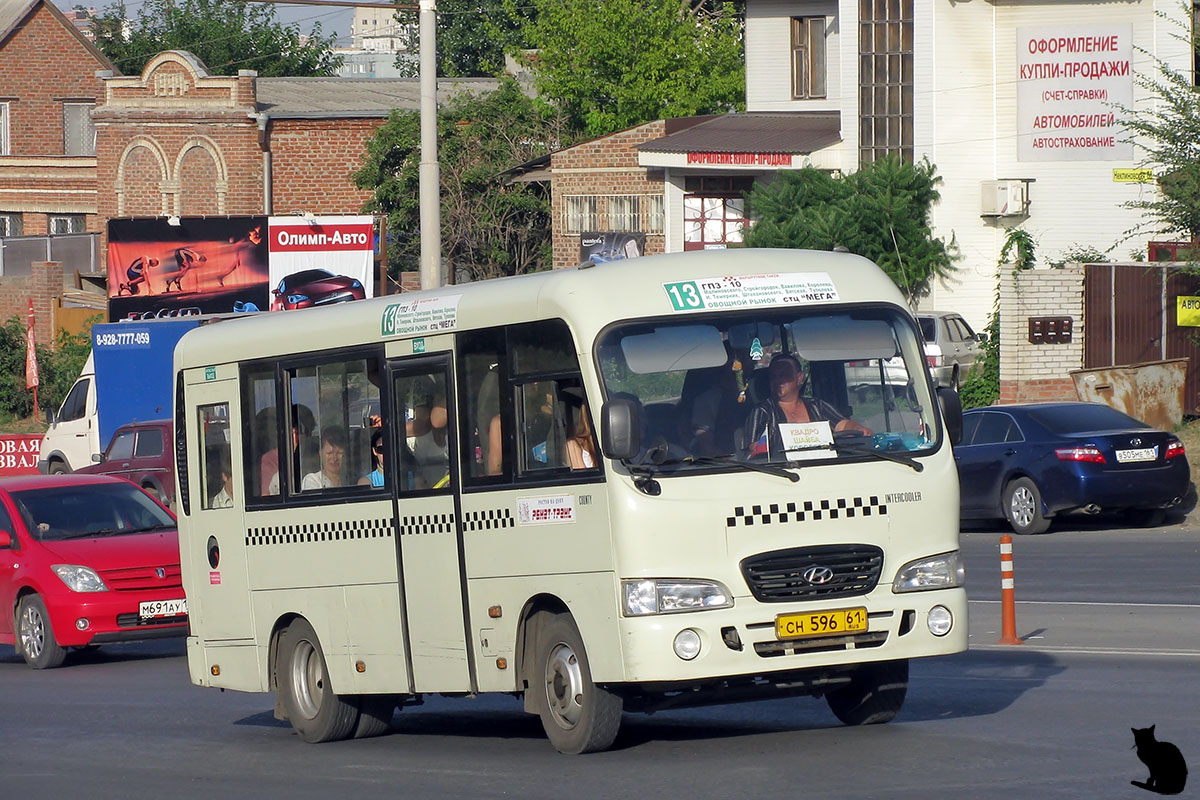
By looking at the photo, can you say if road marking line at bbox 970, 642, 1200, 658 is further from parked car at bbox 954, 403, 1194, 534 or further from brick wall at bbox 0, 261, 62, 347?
brick wall at bbox 0, 261, 62, 347

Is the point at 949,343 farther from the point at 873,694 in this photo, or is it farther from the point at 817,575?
the point at 817,575

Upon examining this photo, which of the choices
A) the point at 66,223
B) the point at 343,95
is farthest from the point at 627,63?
the point at 66,223

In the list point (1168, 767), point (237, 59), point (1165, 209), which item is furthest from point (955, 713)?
point (237, 59)

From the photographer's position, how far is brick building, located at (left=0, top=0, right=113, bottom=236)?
63.7 meters

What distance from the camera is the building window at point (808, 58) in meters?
42.9

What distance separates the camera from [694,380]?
356 inches

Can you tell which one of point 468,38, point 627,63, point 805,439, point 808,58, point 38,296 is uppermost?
point 468,38

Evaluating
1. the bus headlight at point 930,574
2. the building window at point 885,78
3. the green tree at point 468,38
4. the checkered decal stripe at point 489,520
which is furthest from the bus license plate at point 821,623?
the green tree at point 468,38

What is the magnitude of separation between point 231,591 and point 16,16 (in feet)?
203

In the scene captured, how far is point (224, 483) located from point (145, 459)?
17.7 meters

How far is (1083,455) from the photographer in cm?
2145

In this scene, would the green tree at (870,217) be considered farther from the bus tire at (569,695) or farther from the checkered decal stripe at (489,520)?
the bus tire at (569,695)

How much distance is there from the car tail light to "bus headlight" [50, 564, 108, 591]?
36.5 feet

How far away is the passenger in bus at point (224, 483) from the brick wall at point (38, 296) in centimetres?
4418
